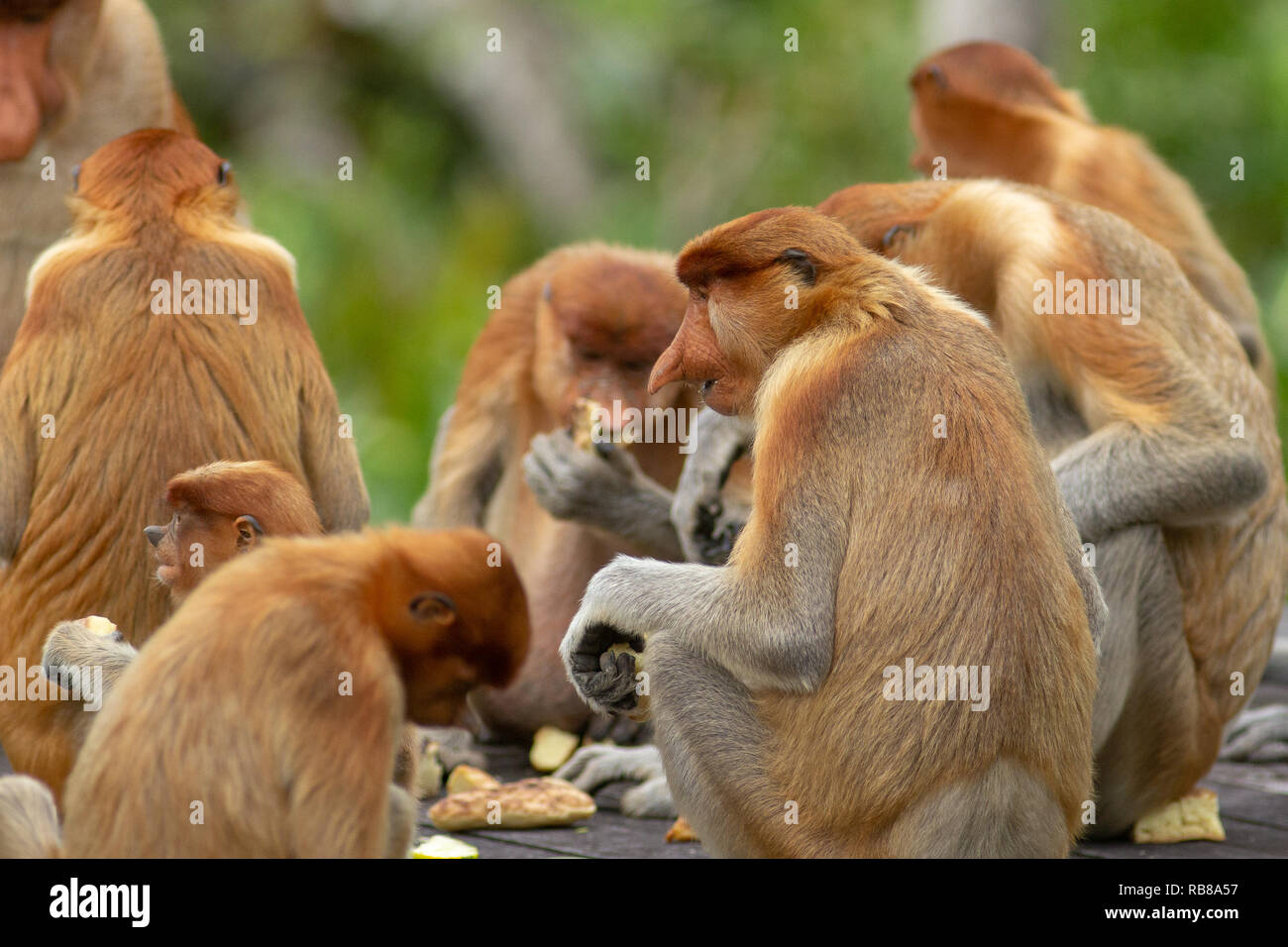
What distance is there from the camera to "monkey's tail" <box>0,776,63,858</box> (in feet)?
8.79

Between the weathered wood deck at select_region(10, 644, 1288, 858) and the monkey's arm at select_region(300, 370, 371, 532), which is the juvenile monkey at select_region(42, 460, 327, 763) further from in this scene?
the weathered wood deck at select_region(10, 644, 1288, 858)

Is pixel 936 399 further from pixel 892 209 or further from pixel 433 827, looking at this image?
pixel 433 827

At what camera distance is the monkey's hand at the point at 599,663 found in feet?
10.2

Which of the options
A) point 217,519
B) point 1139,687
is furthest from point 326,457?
point 1139,687

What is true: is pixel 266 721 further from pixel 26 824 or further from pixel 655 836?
pixel 655 836

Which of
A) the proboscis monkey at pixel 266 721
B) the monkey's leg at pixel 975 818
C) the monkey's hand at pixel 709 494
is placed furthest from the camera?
the monkey's hand at pixel 709 494

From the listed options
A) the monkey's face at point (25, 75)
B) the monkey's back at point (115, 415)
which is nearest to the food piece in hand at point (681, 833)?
the monkey's back at point (115, 415)

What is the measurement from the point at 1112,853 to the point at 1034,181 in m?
2.74

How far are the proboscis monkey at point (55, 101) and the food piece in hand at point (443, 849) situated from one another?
2.01 metres

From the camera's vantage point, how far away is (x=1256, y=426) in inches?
166

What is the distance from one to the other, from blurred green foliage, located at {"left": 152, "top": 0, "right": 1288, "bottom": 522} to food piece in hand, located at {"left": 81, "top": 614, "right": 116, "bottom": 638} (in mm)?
7610

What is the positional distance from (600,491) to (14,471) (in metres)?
1.62

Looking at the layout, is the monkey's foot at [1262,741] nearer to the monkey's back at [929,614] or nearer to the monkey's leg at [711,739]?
the monkey's back at [929,614]

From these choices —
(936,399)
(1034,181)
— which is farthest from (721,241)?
(1034,181)
